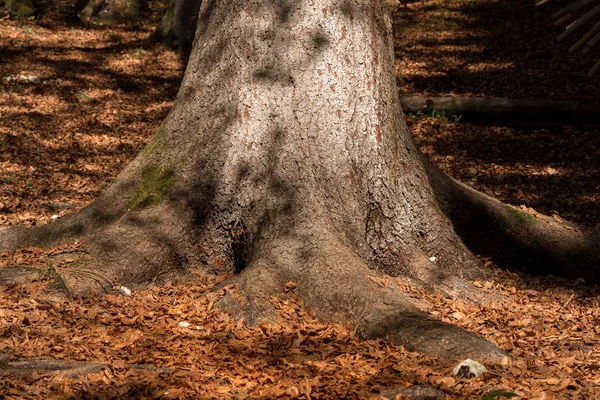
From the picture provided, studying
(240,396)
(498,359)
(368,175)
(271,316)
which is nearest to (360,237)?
(368,175)

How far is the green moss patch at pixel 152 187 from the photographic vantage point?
470 centimetres

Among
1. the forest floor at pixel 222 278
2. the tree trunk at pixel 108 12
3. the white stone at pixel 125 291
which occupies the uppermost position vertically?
the tree trunk at pixel 108 12

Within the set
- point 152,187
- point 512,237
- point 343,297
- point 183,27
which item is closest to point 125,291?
point 152,187

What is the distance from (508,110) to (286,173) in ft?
18.3

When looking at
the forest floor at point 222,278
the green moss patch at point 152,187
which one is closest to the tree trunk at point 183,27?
the forest floor at point 222,278

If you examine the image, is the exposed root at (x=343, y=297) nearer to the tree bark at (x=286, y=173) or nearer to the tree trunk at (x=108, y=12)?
the tree bark at (x=286, y=173)

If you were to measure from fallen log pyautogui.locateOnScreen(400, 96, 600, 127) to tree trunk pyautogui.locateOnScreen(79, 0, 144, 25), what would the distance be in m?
7.74

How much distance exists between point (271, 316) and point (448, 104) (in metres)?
6.30

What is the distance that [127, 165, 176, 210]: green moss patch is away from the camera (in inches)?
185

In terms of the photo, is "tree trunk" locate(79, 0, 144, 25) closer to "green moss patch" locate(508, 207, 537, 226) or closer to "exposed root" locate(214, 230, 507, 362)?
"green moss patch" locate(508, 207, 537, 226)

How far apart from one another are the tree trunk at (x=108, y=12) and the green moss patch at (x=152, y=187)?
428 inches

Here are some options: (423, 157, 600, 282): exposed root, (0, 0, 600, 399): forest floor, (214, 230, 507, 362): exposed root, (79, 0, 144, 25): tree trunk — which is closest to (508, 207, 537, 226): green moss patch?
(423, 157, 600, 282): exposed root

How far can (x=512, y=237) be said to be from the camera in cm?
531

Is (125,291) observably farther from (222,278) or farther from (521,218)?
(521,218)
